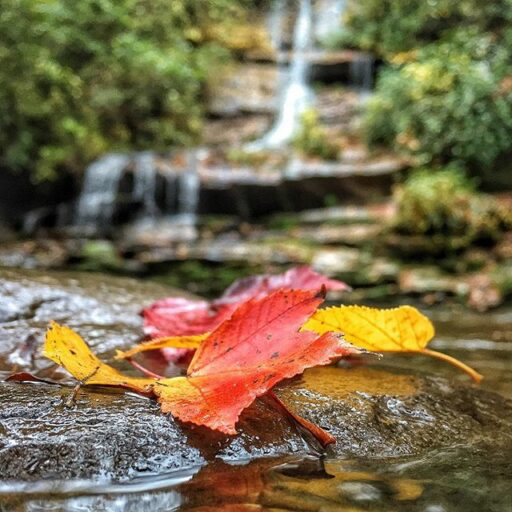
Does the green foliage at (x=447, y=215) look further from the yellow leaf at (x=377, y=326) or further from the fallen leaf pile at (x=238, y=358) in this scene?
the fallen leaf pile at (x=238, y=358)

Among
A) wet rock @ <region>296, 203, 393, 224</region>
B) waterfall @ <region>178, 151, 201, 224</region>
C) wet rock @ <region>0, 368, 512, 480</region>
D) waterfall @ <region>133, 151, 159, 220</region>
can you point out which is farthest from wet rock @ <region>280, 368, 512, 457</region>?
waterfall @ <region>133, 151, 159, 220</region>

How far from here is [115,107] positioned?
10.3 metres

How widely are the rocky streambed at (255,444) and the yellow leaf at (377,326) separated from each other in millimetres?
119

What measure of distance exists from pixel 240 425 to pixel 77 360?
0.31 m

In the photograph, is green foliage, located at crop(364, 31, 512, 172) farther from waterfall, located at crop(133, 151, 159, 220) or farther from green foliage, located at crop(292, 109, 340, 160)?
waterfall, located at crop(133, 151, 159, 220)

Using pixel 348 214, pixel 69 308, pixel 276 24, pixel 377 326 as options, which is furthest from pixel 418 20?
pixel 377 326

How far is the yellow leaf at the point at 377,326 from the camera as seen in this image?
1.09m

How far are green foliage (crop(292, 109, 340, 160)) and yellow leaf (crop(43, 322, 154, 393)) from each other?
8937 mm

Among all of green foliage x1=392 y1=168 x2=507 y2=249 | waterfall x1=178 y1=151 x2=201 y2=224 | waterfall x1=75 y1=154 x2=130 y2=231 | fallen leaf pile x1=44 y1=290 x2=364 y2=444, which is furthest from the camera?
waterfall x1=75 y1=154 x2=130 y2=231

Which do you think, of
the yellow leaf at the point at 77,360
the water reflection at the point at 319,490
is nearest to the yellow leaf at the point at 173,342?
the yellow leaf at the point at 77,360

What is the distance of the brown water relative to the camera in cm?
69

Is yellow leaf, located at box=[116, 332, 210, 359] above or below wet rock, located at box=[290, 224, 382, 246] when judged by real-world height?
above

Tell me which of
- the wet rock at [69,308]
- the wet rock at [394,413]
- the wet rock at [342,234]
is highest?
the wet rock at [394,413]

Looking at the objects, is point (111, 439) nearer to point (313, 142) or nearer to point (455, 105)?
point (455, 105)
